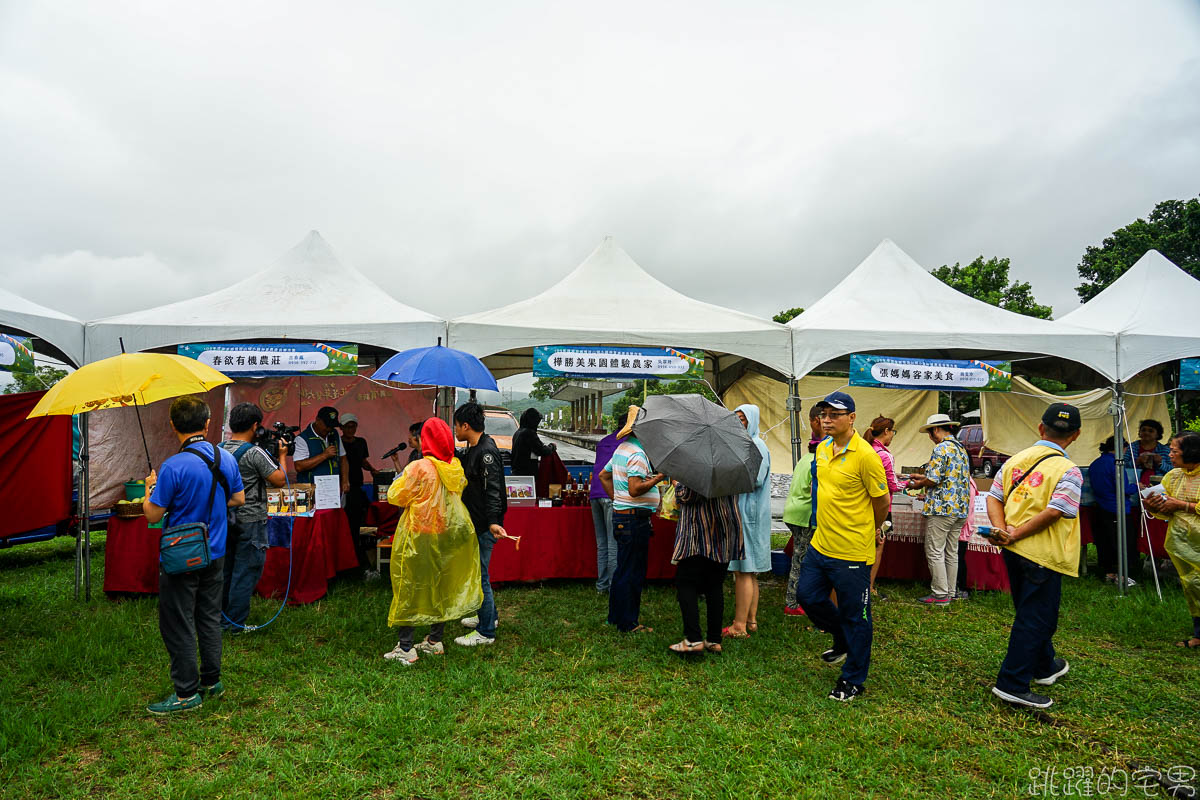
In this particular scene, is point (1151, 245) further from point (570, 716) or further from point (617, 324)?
point (570, 716)

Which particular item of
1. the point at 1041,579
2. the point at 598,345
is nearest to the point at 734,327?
the point at 598,345

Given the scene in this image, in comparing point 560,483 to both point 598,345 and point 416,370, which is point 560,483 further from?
point 416,370

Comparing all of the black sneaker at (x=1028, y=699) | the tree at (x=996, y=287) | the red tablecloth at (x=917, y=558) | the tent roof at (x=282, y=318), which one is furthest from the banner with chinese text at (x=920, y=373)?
the tree at (x=996, y=287)

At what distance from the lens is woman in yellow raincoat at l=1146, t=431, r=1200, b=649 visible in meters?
4.11

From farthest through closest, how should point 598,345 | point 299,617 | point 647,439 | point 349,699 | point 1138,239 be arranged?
point 1138,239, point 598,345, point 299,617, point 647,439, point 349,699

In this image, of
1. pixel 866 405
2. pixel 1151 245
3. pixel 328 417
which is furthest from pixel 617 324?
pixel 1151 245

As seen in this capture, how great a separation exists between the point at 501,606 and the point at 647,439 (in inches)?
95.6

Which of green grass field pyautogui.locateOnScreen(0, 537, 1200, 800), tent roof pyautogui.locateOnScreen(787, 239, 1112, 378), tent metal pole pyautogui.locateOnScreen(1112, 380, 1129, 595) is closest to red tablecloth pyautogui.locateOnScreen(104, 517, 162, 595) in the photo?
green grass field pyautogui.locateOnScreen(0, 537, 1200, 800)

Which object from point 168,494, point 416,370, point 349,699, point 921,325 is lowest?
point 349,699

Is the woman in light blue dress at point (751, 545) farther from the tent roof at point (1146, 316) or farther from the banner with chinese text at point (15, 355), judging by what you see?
the banner with chinese text at point (15, 355)

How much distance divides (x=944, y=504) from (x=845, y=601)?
8.21 feet

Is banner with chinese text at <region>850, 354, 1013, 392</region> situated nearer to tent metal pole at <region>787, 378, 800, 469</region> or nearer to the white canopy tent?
tent metal pole at <region>787, 378, 800, 469</region>

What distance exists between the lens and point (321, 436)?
5.74 metres

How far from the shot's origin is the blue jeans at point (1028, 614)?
3.09 meters
